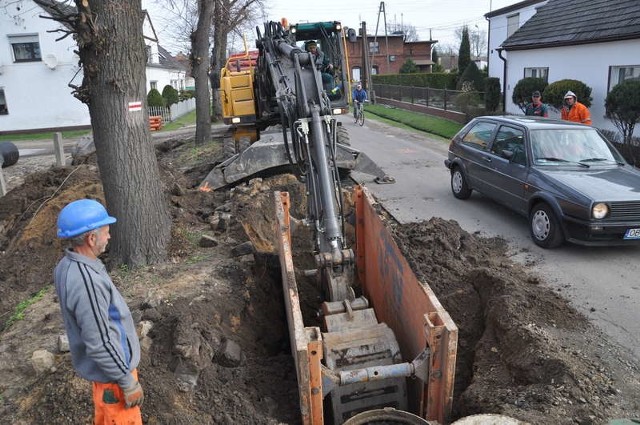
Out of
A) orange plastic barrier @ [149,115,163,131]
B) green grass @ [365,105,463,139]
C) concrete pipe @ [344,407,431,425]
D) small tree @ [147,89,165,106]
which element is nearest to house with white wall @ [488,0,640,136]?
green grass @ [365,105,463,139]

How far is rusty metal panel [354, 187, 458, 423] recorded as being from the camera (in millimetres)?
3706

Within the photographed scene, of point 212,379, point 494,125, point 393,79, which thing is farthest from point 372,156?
point 393,79

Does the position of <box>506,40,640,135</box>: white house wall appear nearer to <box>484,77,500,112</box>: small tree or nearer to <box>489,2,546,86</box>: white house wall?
<box>484,77,500,112</box>: small tree

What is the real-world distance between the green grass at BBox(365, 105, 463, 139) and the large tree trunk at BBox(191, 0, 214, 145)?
8759 millimetres

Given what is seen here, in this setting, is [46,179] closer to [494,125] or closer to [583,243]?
[494,125]

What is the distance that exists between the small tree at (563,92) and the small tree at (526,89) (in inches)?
49.0

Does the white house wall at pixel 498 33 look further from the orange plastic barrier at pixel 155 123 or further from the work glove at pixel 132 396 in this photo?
the work glove at pixel 132 396

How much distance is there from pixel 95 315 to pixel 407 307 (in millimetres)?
2540

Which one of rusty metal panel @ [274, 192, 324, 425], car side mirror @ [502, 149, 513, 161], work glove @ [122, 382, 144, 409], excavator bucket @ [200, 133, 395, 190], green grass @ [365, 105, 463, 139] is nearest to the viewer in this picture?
work glove @ [122, 382, 144, 409]

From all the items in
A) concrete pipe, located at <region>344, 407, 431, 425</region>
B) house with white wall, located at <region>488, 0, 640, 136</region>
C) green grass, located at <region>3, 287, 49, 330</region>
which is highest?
house with white wall, located at <region>488, 0, 640, 136</region>

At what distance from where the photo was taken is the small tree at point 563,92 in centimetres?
1588

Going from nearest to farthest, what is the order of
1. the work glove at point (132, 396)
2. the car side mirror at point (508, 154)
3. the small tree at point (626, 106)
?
the work glove at point (132, 396)
the car side mirror at point (508, 154)
the small tree at point (626, 106)

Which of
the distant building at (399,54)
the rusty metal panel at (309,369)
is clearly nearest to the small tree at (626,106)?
the rusty metal panel at (309,369)

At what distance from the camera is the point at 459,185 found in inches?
421
